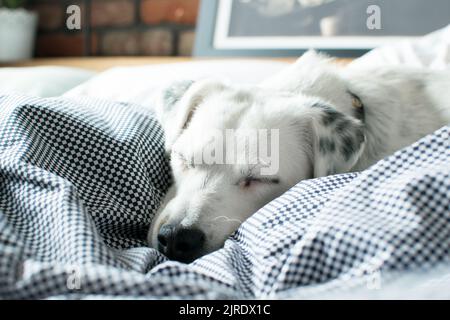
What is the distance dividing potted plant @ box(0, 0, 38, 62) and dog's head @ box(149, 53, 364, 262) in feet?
7.33

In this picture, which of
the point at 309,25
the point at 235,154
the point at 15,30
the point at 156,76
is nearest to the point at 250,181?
the point at 235,154

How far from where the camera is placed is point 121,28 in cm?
325

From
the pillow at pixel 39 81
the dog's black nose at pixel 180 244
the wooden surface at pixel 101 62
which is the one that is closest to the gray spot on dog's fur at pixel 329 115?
the dog's black nose at pixel 180 244

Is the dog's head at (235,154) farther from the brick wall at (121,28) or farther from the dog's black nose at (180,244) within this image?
the brick wall at (121,28)

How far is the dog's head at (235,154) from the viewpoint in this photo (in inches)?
38.9

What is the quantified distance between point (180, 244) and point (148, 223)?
128 mm

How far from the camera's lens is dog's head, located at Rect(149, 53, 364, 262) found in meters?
0.99

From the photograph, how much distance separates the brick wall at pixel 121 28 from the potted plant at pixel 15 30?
0.56 ft

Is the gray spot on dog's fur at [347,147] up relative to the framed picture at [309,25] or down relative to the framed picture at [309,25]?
down

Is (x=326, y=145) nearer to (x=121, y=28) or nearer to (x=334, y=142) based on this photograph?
(x=334, y=142)

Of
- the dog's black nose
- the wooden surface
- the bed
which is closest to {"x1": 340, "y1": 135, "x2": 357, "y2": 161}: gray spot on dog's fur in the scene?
the bed

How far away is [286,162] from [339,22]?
159 cm

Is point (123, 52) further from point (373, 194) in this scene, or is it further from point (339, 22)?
point (373, 194)

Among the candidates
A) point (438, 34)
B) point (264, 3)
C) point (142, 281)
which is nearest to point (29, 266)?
point (142, 281)
